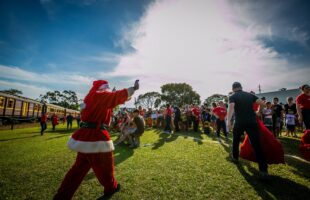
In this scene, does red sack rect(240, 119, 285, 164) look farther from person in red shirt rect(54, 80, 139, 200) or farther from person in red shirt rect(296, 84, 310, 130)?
person in red shirt rect(54, 80, 139, 200)

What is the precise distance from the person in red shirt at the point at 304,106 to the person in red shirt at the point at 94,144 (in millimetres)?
5240

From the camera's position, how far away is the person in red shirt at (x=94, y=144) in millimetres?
2459

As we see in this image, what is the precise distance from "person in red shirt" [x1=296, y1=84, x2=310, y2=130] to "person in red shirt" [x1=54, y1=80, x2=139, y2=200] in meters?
5.24

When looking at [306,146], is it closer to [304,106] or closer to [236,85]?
[304,106]

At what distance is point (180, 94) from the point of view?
6038 cm

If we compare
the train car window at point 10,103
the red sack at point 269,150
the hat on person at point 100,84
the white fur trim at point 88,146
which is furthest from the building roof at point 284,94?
the train car window at point 10,103

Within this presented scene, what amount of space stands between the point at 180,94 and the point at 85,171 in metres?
58.8

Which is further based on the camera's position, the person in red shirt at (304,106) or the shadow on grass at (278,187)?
the person in red shirt at (304,106)

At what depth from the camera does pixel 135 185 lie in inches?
129

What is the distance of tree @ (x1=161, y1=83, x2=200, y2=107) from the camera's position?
59906 millimetres

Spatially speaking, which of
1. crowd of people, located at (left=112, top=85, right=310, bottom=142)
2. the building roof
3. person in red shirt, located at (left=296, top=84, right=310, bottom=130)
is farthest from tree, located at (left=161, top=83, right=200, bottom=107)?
person in red shirt, located at (left=296, top=84, right=310, bottom=130)

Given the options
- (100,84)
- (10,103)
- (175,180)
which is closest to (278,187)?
(175,180)

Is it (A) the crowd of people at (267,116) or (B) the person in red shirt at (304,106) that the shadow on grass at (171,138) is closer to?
(A) the crowd of people at (267,116)

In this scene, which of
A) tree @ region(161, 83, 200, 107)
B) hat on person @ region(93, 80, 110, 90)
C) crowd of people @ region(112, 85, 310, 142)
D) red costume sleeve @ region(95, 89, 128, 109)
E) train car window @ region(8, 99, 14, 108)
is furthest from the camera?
tree @ region(161, 83, 200, 107)
